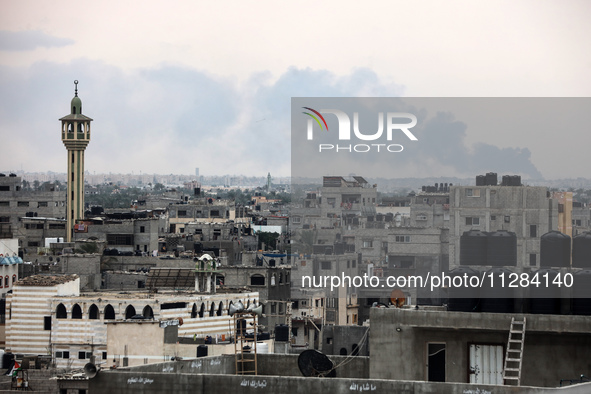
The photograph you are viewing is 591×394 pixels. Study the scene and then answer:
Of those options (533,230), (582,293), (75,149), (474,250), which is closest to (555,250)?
(474,250)

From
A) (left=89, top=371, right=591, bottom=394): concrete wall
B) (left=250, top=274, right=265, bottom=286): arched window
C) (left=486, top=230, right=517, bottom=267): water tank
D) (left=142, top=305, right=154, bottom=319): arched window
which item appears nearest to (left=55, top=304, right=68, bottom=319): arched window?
(left=142, top=305, right=154, bottom=319): arched window

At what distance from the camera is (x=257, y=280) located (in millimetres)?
70375

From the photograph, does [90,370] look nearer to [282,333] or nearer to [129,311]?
[282,333]

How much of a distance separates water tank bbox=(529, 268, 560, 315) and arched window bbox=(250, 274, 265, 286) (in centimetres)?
4698

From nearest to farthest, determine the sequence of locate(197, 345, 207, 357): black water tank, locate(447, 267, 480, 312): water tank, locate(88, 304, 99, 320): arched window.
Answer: locate(447, 267, 480, 312): water tank
locate(197, 345, 207, 357): black water tank
locate(88, 304, 99, 320): arched window

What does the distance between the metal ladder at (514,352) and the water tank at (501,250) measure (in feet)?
13.1

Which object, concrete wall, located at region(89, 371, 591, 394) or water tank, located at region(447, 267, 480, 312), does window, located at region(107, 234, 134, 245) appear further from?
concrete wall, located at region(89, 371, 591, 394)

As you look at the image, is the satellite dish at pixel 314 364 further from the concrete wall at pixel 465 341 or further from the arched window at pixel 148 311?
the arched window at pixel 148 311

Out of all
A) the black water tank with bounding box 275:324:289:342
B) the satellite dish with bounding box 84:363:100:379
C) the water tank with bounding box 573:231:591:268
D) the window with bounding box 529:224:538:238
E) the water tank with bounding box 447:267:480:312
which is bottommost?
the black water tank with bounding box 275:324:289:342

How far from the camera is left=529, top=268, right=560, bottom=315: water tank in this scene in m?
22.0

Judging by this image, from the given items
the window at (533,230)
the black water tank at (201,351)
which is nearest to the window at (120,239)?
the black water tank at (201,351)

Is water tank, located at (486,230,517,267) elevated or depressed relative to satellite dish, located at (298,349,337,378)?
elevated

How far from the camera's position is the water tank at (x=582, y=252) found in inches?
966

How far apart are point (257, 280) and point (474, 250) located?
4503 centimetres
